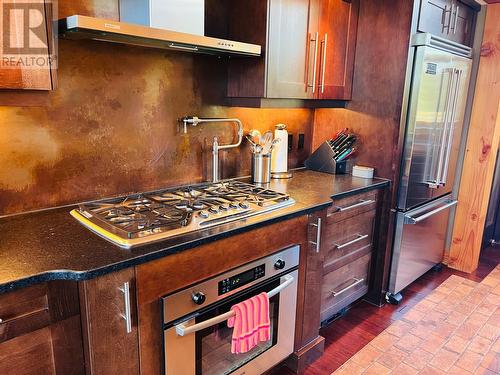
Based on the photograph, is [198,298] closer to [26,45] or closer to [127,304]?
[127,304]

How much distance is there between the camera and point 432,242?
304 cm

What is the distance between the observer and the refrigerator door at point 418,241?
2.61 meters

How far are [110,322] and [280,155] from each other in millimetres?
1596

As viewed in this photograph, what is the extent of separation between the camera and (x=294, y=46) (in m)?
2.14

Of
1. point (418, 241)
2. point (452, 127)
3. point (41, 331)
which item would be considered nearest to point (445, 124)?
point (452, 127)

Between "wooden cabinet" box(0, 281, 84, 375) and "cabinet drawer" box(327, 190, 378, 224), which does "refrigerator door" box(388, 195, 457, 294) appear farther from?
"wooden cabinet" box(0, 281, 84, 375)

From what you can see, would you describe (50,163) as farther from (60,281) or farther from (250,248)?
(250,248)

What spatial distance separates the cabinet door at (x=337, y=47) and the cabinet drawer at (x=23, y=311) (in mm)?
1854

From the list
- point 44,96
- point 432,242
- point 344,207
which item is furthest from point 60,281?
point 432,242

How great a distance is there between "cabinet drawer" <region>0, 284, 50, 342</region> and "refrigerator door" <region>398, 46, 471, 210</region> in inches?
84.9

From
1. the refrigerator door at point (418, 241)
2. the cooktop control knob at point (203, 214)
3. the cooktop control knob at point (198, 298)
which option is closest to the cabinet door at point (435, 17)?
the refrigerator door at point (418, 241)

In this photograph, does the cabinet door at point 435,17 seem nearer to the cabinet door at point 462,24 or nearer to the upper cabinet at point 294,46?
the cabinet door at point 462,24

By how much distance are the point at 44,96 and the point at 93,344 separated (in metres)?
0.84

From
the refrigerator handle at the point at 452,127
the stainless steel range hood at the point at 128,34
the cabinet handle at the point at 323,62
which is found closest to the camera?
the stainless steel range hood at the point at 128,34
